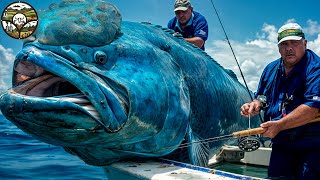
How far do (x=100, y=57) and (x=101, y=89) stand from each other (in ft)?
1.04

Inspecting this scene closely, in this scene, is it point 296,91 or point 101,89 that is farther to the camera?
point 296,91

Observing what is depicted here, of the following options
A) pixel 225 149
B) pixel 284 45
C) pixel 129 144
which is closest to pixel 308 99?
pixel 284 45

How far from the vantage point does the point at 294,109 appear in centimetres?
292

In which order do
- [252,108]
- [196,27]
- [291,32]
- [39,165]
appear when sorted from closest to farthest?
[291,32]
[252,108]
[196,27]
[39,165]

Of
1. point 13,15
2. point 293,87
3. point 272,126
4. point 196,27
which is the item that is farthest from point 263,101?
point 13,15

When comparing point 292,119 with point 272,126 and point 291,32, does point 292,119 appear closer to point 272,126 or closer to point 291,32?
point 272,126

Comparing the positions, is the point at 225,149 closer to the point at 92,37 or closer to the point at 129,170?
the point at 129,170

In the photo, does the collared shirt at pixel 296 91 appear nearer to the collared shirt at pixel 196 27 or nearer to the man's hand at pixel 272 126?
the man's hand at pixel 272 126

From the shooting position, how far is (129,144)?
3217mm

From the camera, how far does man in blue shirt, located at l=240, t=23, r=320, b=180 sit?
2857mm

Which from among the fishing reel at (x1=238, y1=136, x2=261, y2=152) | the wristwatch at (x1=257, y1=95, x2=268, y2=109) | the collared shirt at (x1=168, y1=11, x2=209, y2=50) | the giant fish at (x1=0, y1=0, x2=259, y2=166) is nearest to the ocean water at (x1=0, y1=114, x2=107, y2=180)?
the collared shirt at (x1=168, y1=11, x2=209, y2=50)

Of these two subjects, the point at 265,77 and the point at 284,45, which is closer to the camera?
the point at 284,45

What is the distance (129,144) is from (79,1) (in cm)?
133

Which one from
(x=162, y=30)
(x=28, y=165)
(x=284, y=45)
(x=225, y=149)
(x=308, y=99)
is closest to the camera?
(x=308, y=99)
